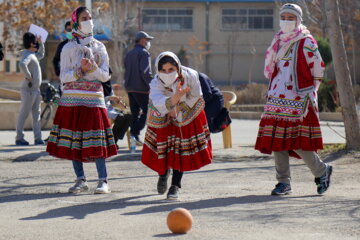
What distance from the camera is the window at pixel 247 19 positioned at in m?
50.2

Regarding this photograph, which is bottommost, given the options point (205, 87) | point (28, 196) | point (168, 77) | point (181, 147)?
point (28, 196)

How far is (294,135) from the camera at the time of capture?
8.54 meters

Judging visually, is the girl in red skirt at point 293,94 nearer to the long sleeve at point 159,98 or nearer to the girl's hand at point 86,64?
the long sleeve at point 159,98

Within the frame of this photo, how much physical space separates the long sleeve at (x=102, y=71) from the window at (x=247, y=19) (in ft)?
136

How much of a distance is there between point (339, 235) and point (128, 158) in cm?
602

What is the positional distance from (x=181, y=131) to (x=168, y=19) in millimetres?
42311

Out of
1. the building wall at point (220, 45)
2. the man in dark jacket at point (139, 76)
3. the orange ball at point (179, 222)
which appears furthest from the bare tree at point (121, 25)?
the orange ball at point (179, 222)

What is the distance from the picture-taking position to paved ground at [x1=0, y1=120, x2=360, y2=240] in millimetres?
6609

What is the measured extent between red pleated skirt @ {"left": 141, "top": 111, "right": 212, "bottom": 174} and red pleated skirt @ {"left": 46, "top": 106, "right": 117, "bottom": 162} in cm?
61

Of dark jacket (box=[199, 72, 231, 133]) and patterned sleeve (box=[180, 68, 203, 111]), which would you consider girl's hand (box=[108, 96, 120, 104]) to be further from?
dark jacket (box=[199, 72, 231, 133])

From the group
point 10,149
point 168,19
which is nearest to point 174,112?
point 10,149

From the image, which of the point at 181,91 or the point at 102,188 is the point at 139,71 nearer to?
the point at 102,188

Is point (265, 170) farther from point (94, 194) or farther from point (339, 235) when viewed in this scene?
point (339, 235)

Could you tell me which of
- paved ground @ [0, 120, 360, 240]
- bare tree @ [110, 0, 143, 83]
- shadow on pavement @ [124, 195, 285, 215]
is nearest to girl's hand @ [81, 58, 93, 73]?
paved ground @ [0, 120, 360, 240]
